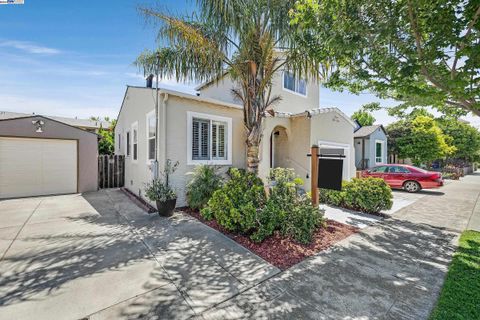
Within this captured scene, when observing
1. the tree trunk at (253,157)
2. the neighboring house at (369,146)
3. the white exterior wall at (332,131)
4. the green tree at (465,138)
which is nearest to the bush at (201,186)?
the tree trunk at (253,157)

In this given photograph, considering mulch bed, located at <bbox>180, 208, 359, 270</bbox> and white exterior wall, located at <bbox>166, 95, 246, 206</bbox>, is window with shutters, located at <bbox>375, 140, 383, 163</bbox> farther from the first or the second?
white exterior wall, located at <bbox>166, 95, 246, 206</bbox>

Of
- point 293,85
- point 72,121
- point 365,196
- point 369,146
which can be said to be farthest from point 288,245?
point 72,121

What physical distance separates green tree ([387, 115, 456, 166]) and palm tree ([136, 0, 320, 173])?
784 inches

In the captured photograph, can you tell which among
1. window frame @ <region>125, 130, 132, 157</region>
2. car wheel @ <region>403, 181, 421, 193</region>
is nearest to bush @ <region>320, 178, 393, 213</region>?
car wheel @ <region>403, 181, 421, 193</region>

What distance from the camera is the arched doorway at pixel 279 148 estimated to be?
11844 millimetres

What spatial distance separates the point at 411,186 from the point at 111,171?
18687 millimetres

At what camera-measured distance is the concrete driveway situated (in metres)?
2.94

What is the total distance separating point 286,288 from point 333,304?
27.5 inches

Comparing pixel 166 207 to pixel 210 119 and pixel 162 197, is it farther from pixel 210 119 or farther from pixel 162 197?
pixel 210 119

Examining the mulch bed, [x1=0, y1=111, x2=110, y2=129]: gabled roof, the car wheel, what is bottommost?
the mulch bed

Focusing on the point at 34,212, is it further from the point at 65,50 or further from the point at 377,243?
the point at 377,243

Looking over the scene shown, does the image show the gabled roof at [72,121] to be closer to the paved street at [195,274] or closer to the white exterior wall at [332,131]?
the paved street at [195,274]

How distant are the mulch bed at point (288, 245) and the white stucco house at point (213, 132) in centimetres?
237

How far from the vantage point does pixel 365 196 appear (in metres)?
7.97
